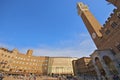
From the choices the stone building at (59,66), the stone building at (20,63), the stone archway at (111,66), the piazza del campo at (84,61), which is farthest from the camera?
the stone building at (59,66)

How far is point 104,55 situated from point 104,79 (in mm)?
5284

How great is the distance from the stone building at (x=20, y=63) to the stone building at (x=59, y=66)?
3.75 m

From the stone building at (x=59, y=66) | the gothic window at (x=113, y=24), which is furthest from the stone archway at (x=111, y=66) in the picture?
the stone building at (x=59, y=66)

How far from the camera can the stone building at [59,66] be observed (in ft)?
267

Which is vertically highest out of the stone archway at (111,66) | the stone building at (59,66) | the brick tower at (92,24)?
the brick tower at (92,24)

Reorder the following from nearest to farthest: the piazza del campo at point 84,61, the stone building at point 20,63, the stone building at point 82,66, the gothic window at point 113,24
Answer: the gothic window at point 113,24
the piazza del campo at point 84,61
the stone building at point 82,66
the stone building at point 20,63

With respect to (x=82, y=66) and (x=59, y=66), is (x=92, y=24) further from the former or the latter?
(x=59, y=66)

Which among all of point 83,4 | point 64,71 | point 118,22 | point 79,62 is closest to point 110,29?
point 118,22

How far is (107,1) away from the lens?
25.7m

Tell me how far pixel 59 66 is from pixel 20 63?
89.5 feet

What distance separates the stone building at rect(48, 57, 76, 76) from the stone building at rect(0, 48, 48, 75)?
375 centimetres

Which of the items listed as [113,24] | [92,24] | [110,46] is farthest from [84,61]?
[113,24]

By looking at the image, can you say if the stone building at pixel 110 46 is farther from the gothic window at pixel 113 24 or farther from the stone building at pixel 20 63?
the stone building at pixel 20 63

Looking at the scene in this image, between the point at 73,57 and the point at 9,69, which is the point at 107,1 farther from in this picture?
the point at 73,57
